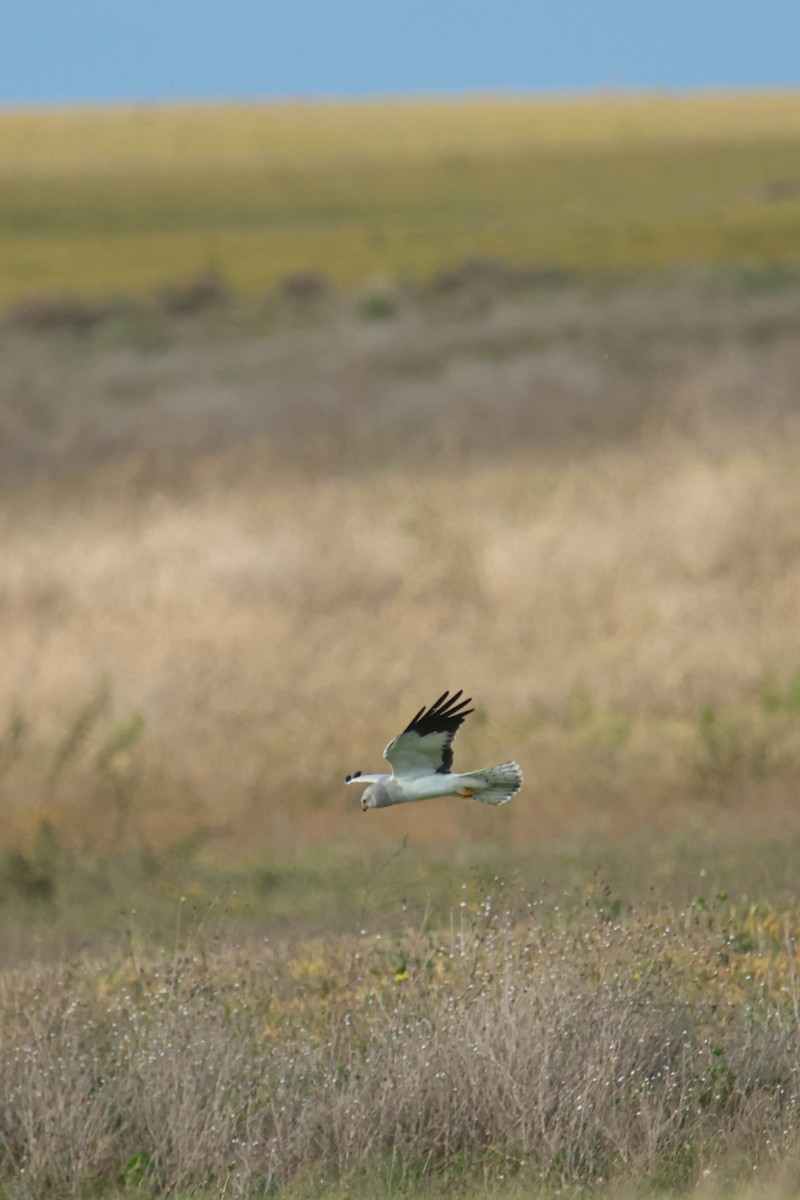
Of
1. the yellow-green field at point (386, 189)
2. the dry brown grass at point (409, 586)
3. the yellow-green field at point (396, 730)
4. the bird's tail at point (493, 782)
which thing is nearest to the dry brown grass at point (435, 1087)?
the yellow-green field at point (396, 730)

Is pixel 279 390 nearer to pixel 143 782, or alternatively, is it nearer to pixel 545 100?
pixel 143 782

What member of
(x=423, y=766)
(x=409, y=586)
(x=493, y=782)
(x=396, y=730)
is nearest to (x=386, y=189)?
(x=409, y=586)

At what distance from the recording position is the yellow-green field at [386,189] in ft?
182

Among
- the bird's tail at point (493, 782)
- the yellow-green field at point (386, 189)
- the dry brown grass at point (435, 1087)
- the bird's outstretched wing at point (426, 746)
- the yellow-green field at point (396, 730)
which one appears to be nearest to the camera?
the bird's tail at point (493, 782)

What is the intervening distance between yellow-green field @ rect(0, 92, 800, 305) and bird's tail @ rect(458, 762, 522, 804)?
143 feet

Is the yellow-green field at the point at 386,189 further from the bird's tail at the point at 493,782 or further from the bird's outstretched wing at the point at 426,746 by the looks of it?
the bird's tail at the point at 493,782

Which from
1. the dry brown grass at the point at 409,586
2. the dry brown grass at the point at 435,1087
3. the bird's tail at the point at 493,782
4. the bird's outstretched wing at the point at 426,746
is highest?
the dry brown grass at the point at 409,586

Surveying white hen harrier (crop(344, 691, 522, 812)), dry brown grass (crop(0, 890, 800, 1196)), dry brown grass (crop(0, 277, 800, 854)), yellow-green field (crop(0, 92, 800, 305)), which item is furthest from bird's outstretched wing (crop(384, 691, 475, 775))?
yellow-green field (crop(0, 92, 800, 305))

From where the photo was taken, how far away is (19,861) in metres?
14.7

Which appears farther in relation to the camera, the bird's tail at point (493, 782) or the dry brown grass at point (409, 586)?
the dry brown grass at point (409, 586)

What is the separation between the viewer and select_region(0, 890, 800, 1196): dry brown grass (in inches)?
313

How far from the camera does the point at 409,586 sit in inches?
838

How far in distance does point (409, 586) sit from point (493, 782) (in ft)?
48.9

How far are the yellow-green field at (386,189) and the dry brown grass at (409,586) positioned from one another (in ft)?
66.1
